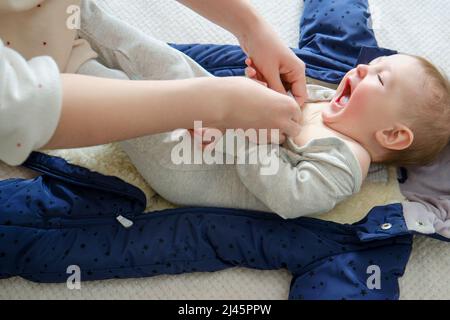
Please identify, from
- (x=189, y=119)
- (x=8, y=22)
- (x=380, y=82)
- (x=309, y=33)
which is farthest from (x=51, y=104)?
(x=309, y=33)

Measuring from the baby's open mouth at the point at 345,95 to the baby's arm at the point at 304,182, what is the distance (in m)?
0.13

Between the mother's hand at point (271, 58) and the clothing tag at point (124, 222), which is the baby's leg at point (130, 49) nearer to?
the mother's hand at point (271, 58)

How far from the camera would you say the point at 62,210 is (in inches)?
34.1

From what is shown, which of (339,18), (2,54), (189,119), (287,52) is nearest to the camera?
(2,54)

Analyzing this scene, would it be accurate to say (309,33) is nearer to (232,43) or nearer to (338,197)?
(232,43)

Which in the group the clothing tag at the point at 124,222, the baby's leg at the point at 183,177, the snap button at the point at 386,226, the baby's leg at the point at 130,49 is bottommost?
the snap button at the point at 386,226

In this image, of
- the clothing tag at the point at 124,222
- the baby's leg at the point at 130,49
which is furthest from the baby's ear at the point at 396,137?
the clothing tag at the point at 124,222

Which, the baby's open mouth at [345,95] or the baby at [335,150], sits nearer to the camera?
the baby at [335,150]

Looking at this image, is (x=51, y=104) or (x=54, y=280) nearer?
(x=51, y=104)

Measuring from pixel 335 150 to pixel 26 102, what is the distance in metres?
0.52

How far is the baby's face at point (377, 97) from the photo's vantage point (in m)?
0.88

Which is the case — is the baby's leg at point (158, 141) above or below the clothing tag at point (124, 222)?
above

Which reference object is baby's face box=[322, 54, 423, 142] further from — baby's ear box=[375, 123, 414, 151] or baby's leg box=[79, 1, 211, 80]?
baby's leg box=[79, 1, 211, 80]

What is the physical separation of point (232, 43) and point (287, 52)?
13.2 inches
